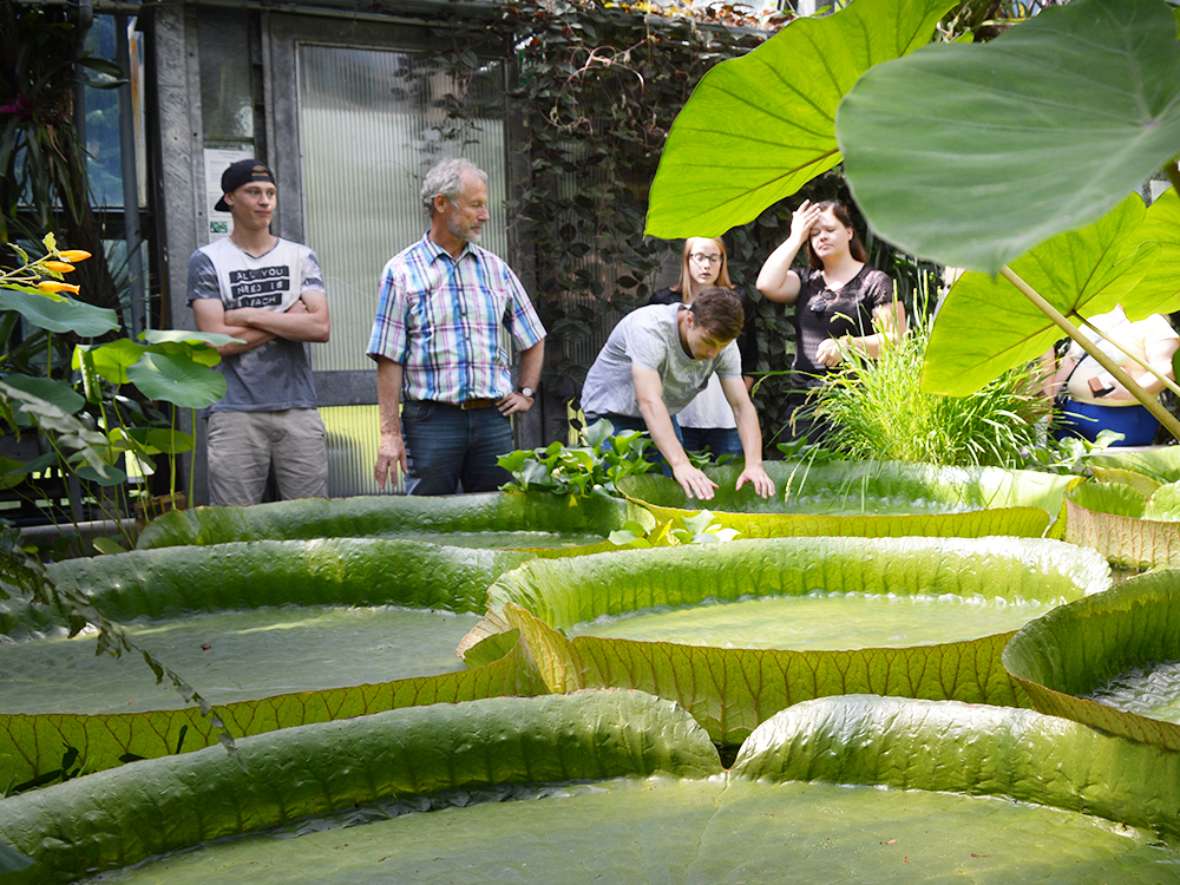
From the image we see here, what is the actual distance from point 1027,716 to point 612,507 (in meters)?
1.67

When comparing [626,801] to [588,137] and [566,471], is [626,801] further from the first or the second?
[588,137]

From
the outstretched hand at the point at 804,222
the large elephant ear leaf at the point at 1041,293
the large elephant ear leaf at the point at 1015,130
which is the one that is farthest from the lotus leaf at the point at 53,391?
the outstretched hand at the point at 804,222

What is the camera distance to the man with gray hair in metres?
3.29

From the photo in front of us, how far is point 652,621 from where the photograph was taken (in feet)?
5.55

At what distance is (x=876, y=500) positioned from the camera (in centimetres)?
272

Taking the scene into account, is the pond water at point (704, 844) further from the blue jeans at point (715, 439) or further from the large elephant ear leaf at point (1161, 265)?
the blue jeans at point (715, 439)

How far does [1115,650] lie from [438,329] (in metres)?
2.36

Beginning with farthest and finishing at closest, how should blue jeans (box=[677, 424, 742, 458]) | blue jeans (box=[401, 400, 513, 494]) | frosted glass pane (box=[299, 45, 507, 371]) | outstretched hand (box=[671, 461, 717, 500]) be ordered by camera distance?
frosted glass pane (box=[299, 45, 507, 371]) → blue jeans (box=[677, 424, 742, 458]) → blue jeans (box=[401, 400, 513, 494]) → outstretched hand (box=[671, 461, 717, 500])

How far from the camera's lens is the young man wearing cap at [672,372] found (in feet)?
9.66

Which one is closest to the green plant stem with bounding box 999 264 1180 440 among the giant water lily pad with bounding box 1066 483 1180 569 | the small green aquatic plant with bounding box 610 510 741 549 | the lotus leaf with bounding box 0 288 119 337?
the giant water lily pad with bounding box 1066 483 1180 569

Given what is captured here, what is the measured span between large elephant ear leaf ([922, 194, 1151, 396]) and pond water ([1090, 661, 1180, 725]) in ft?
1.15

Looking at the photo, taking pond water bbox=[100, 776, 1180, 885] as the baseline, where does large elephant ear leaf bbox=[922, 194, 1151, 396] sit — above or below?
above

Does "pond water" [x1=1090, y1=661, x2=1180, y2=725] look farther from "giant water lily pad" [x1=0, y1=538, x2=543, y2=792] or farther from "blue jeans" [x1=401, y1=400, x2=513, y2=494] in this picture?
"blue jeans" [x1=401, y1=400, x2=513, y2=494]

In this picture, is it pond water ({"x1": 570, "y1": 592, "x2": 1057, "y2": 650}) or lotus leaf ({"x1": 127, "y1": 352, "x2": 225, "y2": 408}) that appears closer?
pond water ({"x1": 570, "y1": 592, "x2": 1057, "y2": 650})
